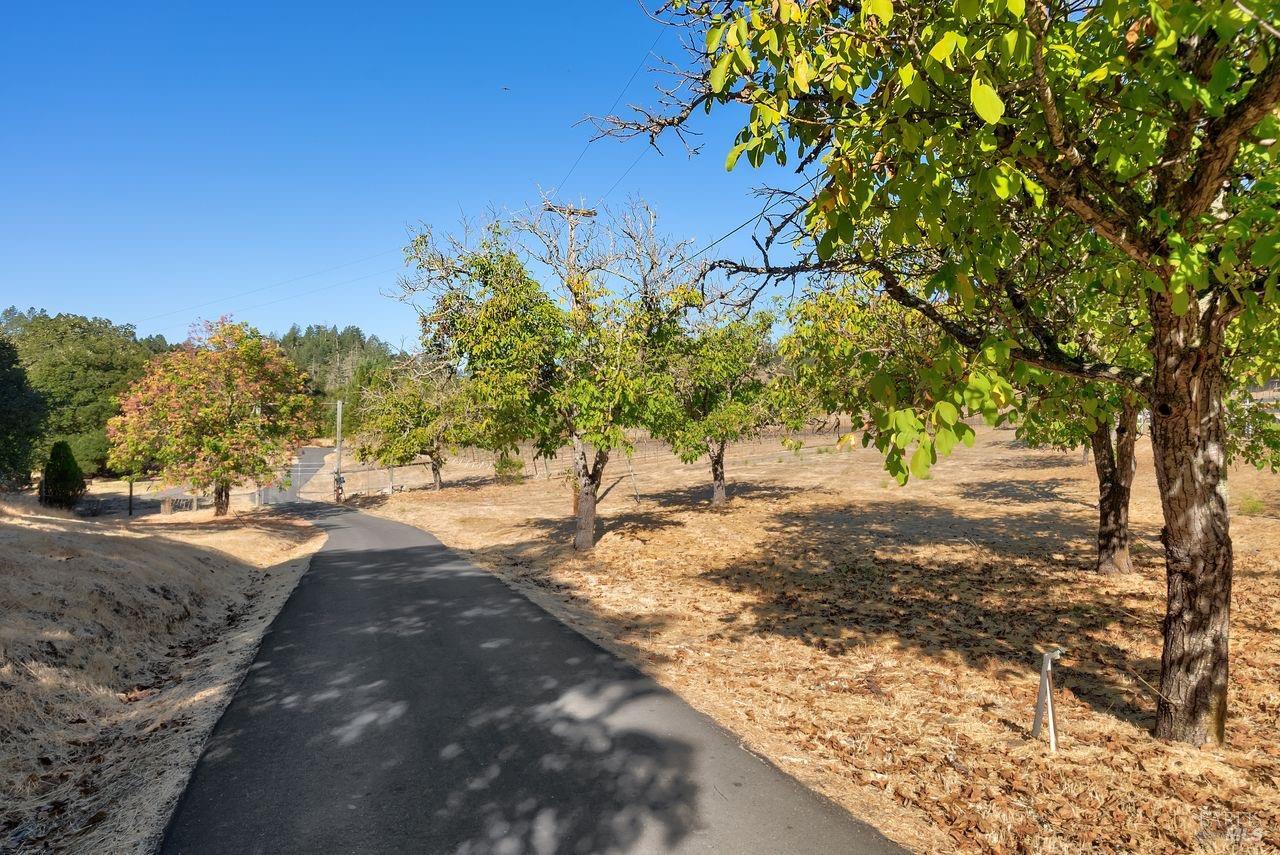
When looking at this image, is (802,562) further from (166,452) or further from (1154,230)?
(166,452)

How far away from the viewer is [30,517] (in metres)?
16.6

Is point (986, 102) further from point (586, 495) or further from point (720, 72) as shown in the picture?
point (586, 495)

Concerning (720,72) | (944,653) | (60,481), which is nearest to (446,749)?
(720,72)

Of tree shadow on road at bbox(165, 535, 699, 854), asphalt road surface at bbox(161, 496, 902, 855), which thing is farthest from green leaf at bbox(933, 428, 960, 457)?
tree shadow on road at bbox(165, 535, 699, 854)

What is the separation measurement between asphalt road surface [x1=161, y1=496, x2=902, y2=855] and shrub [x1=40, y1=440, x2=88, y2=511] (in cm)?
3232

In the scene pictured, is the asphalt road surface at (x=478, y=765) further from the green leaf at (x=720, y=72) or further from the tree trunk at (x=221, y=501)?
the tree trunk at (x=221, y=501)

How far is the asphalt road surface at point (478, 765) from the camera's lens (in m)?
4.47

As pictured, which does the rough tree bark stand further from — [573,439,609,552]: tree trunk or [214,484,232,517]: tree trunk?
[214,484,232,517]: tree trunk

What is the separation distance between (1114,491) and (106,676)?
51.4 ft

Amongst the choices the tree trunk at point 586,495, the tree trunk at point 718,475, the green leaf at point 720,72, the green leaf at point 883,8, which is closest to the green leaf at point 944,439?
the green leaf at point 883,8

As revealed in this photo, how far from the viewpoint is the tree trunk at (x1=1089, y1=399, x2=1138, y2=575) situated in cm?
1119

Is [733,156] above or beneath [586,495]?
above

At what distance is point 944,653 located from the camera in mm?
8133

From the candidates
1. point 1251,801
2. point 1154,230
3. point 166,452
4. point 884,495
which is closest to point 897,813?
point 1251,801
